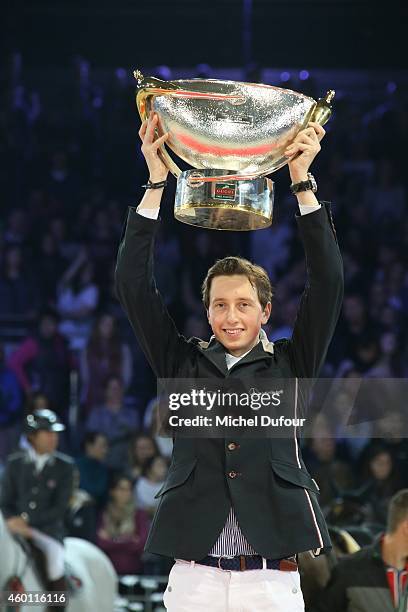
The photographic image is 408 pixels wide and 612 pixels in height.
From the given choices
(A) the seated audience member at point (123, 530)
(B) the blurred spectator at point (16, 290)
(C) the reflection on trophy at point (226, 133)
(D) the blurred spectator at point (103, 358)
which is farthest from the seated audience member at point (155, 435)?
(C) the reflection on trophy at point (226, 133)

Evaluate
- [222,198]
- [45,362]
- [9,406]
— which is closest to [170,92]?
[222,198]

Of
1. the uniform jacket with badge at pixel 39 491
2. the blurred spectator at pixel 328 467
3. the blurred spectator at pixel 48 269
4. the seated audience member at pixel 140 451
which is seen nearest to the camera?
the blurred spectator at pixel 328 467

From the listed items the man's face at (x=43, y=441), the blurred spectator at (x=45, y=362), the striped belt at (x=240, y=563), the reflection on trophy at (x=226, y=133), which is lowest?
the striped belt at (x=240, y=563)

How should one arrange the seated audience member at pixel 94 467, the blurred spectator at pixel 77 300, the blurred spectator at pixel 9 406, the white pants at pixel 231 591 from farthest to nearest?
the blurred spectator at pixel 77 300
the blurred spectator at pixel 9 406
the seated audience member at pixel 94 467
the white pants at pixel 231 591

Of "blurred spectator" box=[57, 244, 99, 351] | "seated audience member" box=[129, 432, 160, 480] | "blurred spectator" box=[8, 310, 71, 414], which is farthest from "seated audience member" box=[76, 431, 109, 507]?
"blurred spectator" box=[57, 244, 99, 351]

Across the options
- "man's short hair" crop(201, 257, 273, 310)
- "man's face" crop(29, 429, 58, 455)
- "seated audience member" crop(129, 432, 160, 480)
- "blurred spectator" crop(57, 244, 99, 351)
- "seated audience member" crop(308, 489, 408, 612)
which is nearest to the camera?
"man's short hair" crop(201, 257, 273, 310)

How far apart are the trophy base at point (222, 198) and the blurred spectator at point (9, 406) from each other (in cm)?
352

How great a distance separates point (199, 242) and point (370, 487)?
3.01 m

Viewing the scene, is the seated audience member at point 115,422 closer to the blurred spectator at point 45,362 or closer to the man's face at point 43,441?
the blurred spectator at point 45,362

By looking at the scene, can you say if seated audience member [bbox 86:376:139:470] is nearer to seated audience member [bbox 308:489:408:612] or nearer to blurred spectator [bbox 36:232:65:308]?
blurred spectator [bbox 36:232:65:308]

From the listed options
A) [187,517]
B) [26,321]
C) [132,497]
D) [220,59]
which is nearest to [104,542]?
[132,497]

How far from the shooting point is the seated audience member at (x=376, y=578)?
11.7 ft

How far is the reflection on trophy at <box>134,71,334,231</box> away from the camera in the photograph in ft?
7.64

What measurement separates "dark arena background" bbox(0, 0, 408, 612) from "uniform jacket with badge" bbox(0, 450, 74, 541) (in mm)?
244
